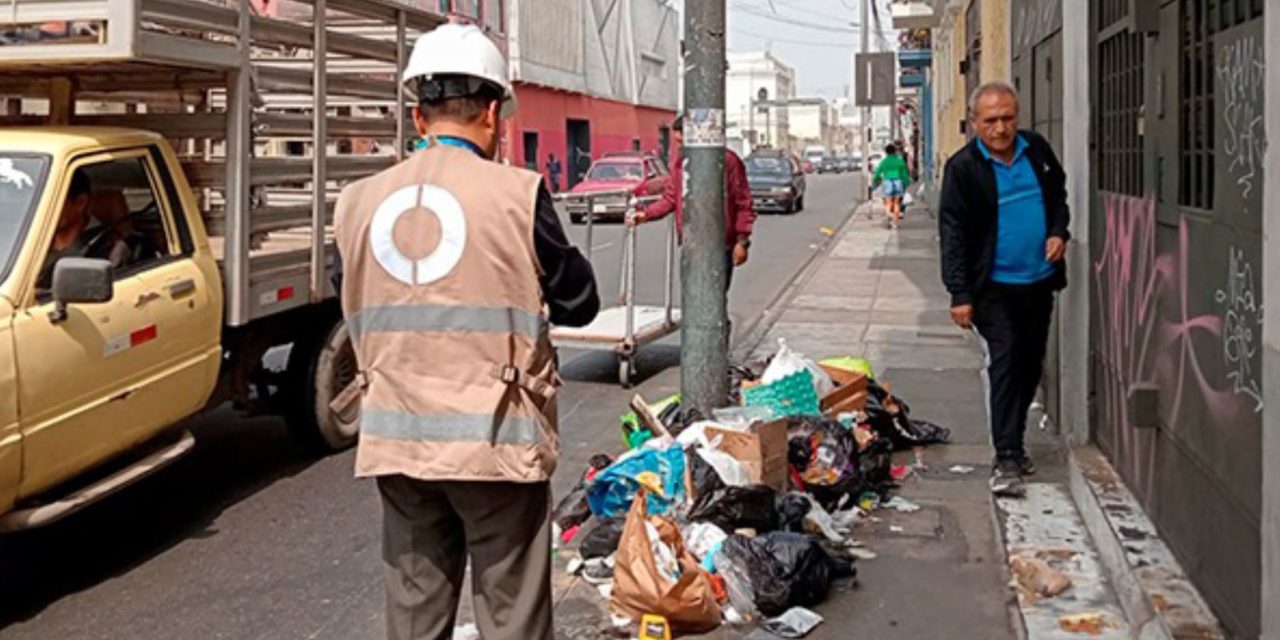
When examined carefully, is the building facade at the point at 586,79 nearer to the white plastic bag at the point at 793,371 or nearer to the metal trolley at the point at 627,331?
the metal trolley at the point at 627,331

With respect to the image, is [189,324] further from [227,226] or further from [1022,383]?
[1022,383]

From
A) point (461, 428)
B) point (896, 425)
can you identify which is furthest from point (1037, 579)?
point (461, 428)

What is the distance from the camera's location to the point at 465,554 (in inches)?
138

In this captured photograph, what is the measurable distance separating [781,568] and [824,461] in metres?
1.40

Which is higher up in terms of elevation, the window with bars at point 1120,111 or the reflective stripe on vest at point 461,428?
the window with bars at point 1120,111

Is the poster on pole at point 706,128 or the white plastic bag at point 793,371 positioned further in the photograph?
the white plastic bag at point 793,371

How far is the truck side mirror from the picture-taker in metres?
5.25

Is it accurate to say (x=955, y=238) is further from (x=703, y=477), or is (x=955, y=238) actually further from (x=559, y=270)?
(x=559, y=270)

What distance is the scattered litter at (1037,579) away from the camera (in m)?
5.09

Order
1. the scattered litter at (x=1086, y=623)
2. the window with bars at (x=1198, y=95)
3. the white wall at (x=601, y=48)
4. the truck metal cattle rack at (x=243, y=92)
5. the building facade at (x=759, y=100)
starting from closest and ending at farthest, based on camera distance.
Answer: the window with bars at (x=1198, y=95) → the scattered litter at (x=1086, y=623) → the truck metal cattle rack at (x=243, y=92) → the white wall at (x=601, y=48) → the building facade at (x=759, y=100)

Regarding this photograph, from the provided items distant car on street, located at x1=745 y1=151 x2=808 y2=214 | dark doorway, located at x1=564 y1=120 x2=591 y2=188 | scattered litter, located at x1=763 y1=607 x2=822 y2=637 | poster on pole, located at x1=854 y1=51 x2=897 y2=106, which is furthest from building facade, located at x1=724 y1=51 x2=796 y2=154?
scattered litter, located at x1=763 y1=607 x2=822 y2=637

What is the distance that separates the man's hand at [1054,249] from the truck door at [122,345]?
3848mm

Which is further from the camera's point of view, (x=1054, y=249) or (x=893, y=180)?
(x=893, y=180)

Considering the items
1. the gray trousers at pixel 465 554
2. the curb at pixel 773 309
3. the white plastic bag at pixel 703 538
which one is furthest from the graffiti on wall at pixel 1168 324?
the curb at pixel 773 309
